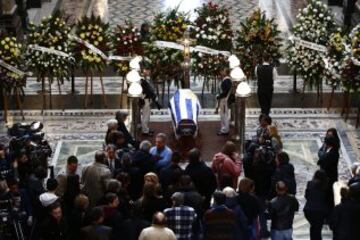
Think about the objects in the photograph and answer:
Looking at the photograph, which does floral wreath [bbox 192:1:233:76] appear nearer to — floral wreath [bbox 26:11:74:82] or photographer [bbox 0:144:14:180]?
floral wreath [bbox 26:11:74:82]

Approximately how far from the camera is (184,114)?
17797mm

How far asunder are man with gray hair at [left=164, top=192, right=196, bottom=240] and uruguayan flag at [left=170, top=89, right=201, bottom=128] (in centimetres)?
608

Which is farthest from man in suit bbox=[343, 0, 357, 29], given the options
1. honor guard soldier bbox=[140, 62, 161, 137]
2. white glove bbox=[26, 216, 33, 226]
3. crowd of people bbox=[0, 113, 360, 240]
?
white glove bbox=[26, 216, 33, 226]

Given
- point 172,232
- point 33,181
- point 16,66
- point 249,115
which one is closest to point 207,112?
point 249,115

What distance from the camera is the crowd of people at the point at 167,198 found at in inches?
457

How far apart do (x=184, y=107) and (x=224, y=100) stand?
75 centimetres

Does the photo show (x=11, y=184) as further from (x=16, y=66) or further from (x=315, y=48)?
(x=315, y=48)

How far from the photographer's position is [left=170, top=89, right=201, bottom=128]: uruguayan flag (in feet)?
58.4

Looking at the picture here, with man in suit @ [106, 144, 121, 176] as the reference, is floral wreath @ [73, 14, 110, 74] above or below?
above

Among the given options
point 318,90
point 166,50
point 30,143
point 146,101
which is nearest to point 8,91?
point 146,101

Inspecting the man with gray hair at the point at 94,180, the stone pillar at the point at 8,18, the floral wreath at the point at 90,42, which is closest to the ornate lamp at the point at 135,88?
the floral wreath at the point at 90,42

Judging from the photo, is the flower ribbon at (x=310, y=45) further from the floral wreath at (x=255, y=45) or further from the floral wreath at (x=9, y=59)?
the floral wreath at (x=9, y=59)

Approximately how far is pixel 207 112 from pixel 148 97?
7.48ft

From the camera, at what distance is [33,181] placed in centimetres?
1284
